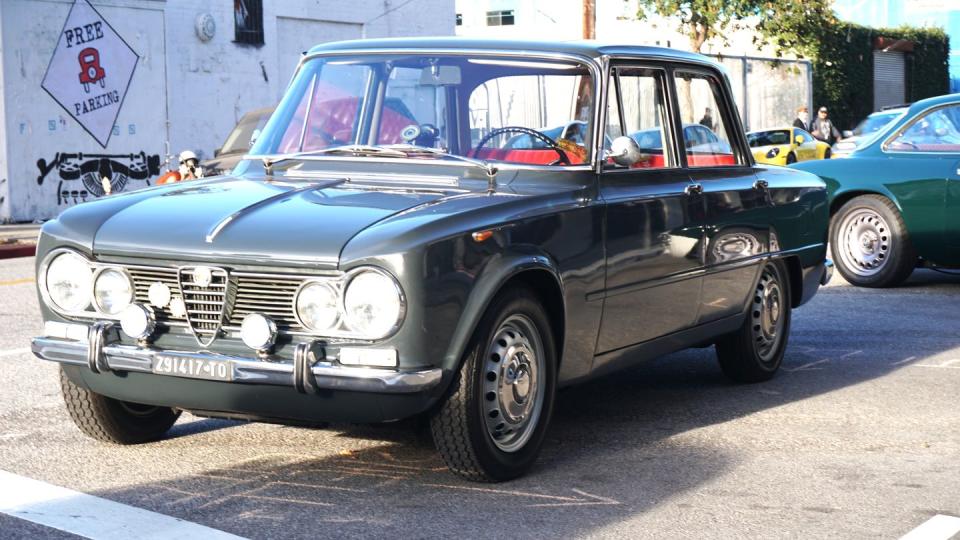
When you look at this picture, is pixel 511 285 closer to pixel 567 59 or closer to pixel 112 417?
pixel 567 59

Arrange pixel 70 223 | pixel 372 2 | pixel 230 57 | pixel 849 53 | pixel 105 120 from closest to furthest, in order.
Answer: pixel 70 223 → pixel 105 120 → pixel 230 57 → pixel 372 2 → pixel 849 53

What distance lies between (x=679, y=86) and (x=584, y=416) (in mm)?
1685

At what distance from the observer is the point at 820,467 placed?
5.70 m

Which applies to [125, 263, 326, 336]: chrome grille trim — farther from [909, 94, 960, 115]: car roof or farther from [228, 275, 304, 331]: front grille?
[909, 94, 960, 115]: car roof

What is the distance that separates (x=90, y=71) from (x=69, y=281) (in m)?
19.1


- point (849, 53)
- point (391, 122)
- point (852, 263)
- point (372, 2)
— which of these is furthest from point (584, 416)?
point (849, 53)

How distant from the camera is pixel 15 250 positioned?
690 inches

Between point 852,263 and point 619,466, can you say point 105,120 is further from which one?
point 619,466

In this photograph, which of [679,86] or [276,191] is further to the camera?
[679,86]

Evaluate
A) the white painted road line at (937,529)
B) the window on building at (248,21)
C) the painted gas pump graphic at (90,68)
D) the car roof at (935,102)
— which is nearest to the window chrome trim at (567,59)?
the white painted road line at (937,529)

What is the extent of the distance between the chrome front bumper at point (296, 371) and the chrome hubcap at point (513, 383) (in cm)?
39

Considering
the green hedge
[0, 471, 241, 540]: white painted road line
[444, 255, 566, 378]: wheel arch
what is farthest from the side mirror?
the green hedge

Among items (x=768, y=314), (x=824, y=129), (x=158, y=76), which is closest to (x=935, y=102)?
(x=768, y=314)

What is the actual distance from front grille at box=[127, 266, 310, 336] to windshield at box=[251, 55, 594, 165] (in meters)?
1.26
